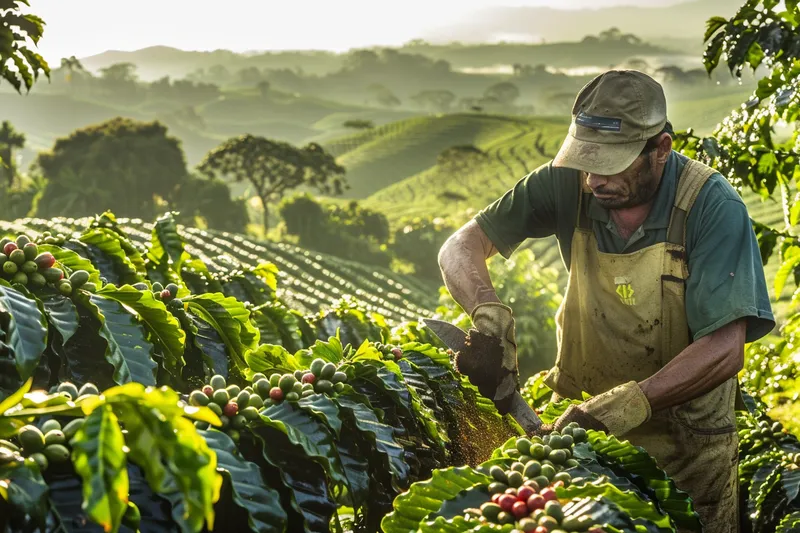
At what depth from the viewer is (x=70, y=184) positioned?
6819cm

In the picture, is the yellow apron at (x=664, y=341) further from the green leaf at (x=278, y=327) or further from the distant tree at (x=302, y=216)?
the distant tree at (x=302, y=216)

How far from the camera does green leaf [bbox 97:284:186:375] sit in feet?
7.59

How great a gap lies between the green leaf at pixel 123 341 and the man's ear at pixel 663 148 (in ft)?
6.85

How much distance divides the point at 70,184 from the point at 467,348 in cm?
7126

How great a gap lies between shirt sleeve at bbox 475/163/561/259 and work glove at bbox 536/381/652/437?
1092 millimetres

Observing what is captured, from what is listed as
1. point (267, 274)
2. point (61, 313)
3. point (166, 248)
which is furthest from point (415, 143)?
point (61, 313)

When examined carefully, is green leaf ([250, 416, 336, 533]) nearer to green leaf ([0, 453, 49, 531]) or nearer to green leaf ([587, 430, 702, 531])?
green leaf ([0, 453, 49, 531])

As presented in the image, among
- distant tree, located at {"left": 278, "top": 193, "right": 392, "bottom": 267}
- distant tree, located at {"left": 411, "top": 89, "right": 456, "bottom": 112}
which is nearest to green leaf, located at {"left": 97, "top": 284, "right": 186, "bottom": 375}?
distant tree, located at {"left": 278, "top": 193, "right": 392, "bottom": 267}

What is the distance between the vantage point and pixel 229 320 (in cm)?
272

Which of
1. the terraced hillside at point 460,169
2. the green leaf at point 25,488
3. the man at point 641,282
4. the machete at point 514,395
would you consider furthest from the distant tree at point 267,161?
the green leaf at point 25,488

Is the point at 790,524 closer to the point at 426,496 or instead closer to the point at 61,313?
the point at 426,496

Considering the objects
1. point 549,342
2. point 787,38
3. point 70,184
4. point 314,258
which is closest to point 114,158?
point 70,184

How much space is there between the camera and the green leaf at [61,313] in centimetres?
216

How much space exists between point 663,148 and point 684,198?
8.5 inches
